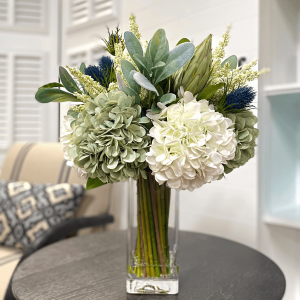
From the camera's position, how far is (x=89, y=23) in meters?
2.02

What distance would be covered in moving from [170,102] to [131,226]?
364 mm

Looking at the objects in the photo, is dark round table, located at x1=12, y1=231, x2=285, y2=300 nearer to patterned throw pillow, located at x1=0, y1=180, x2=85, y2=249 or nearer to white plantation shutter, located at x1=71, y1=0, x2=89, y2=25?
patterned throw pillow, located at x1=0, y1=180, x2=85, y2=249

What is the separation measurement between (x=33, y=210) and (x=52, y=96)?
923 mm

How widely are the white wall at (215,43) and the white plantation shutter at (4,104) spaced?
1.17 metres

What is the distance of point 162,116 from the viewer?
669 millimetres

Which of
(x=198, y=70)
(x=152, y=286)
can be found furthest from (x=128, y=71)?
(x=152, y=286)

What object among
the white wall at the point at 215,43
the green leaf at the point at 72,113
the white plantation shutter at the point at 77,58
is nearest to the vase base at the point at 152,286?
the green leaf at the point at 72,113

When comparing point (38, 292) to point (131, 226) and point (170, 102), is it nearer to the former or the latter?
point (131, 226)

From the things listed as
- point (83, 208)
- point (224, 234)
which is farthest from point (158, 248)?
point (83, 208)

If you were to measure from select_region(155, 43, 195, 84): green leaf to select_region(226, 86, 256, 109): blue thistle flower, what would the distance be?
0.42 feet

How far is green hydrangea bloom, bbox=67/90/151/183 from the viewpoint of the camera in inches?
25.7

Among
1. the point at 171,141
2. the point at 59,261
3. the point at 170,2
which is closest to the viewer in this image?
the point at 171,141

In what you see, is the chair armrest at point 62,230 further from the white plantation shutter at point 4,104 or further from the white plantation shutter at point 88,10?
the white plantation shutter at point 88,10

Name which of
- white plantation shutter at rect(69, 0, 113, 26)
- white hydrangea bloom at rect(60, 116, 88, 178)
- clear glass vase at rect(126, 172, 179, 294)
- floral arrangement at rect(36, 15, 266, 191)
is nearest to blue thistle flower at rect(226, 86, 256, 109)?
floral arrangement at rect(36, 15, 266, 191)
